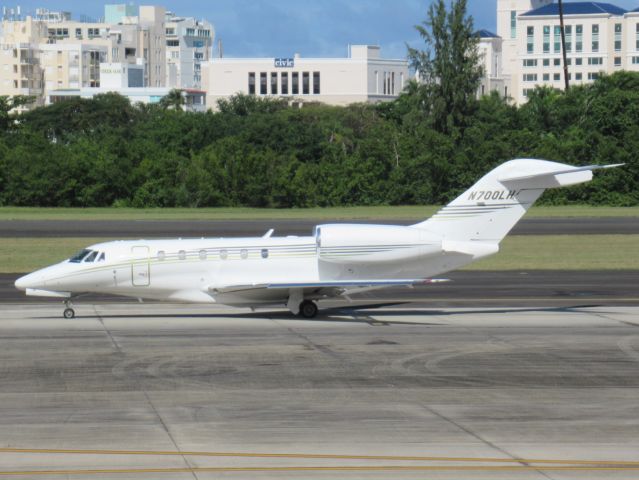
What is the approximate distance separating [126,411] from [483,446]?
6421 millimetres

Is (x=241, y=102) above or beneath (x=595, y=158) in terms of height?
above

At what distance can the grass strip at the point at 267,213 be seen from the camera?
7944cm

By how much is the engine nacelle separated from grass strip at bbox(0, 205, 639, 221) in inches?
1698

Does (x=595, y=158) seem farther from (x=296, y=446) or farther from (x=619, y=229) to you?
(x=296, y=446)

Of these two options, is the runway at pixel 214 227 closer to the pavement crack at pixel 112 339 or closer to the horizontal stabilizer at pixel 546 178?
the pavement crack at pixel 112 339

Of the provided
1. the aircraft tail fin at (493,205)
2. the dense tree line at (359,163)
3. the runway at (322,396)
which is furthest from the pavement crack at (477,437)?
the dense tree line at (359,163)

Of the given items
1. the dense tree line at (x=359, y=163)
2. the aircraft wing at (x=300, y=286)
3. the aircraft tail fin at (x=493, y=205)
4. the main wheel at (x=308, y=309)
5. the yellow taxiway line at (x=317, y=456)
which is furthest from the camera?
the dense tree line at (x=359, y=163)

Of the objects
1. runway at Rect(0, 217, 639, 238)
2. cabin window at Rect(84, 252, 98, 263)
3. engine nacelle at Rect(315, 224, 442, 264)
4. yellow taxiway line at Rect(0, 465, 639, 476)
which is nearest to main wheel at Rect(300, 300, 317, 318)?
engine nacelle at Rect(315, 224, 442, 264)

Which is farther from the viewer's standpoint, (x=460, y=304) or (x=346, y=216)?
(x=346, y=216)

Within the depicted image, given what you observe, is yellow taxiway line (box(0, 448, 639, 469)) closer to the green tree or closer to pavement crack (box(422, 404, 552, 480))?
pavement crack (box(422, 404, 552, 480))

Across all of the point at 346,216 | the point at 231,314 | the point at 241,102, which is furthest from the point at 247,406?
the point at 241,102

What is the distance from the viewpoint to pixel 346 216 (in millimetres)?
78438

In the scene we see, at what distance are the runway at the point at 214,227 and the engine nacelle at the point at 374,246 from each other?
3198 centimetres

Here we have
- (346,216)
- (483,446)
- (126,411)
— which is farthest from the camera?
(346,216)
